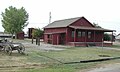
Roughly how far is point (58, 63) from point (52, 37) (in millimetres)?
31269

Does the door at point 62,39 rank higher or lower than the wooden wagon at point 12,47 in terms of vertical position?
higher

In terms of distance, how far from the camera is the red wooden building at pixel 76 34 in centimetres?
4652

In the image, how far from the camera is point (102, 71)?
50.4 feet

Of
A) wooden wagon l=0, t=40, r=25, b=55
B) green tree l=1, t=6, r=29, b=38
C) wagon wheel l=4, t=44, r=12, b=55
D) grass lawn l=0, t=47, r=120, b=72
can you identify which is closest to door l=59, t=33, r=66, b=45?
green tree l=1, t=6, r=29, b=38

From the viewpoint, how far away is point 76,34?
4703cm

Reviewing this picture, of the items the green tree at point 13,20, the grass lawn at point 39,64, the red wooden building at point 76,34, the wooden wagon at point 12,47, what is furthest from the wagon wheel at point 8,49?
the green tree at point 13,20

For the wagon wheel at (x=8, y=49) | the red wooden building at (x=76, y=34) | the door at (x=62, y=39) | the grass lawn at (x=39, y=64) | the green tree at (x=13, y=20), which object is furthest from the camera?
the green tree at (x=13, y=20)

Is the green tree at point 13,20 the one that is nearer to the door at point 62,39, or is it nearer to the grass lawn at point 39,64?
the door at point 62,39

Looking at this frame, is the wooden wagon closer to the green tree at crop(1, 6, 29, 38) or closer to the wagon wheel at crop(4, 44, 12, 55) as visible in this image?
the wagon wheel at crop(4, 44, 12, 55)

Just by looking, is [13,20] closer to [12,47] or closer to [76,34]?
[76,34]

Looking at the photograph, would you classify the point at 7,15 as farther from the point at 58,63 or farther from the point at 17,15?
the point at 58,63

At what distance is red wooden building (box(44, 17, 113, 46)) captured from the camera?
46519 mm

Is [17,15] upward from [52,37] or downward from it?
upward

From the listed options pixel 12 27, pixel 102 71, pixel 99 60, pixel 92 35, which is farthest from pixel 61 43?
pixel 102 71
